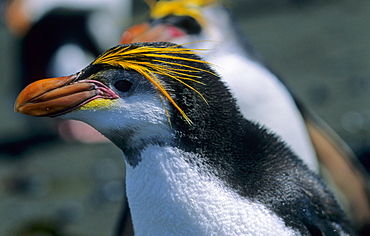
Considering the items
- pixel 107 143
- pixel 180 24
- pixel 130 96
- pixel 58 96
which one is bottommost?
pixel 107 143

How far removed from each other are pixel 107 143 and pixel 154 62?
11.6ft

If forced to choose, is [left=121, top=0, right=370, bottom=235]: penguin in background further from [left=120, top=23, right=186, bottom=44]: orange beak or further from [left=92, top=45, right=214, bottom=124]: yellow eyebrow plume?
[left=92, top=45, right=214, bottom=124]: yellow eyebrow plume

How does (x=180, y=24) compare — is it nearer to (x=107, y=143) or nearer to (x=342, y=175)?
(x=342, y=175)

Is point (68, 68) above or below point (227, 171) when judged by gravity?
→ below

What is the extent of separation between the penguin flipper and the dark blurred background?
0.66 meters

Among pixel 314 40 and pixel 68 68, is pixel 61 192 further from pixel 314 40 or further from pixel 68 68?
pixel 314 40

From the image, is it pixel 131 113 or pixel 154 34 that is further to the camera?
pixel 154 34

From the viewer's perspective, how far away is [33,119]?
498cm

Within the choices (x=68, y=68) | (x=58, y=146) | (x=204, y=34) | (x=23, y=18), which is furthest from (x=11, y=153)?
(x=204, y=34)

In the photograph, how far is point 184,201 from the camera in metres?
1.27

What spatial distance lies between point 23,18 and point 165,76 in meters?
4.05

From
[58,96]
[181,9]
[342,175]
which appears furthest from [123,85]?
[342,175]

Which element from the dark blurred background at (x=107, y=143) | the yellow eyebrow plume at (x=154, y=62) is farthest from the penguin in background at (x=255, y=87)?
the yellow eyebrow plume at (x=154, y=62)

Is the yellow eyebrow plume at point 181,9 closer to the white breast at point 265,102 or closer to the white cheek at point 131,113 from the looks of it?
the white breast at point 265,102
